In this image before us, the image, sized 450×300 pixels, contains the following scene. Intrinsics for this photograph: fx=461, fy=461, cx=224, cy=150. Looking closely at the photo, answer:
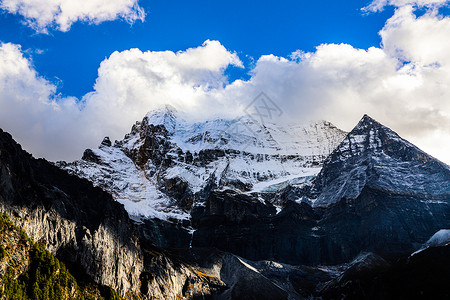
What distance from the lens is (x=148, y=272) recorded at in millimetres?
174000

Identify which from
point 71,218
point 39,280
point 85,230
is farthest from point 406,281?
point 39,280

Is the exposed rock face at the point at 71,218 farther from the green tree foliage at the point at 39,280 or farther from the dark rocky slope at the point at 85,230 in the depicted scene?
the green tree foliage at the point at 39,280

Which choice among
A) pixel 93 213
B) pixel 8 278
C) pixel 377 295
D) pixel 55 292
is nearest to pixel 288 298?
pixel 377 295

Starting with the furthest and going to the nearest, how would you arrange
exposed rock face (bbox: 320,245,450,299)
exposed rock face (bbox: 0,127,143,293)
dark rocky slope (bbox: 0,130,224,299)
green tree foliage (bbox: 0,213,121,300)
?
exposed rock face (bbox: 320,245,450,299)
dark rocky slope (bbox: 0,130,224,299)
exposed rock face (bbox: 0,127,143,293)
green tree foliage (bbox: 0,213,121,300)

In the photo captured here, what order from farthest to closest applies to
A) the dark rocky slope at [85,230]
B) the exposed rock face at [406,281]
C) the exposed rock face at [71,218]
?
1. the exposed rock face at [406,281]
2. the dark rocky slope at [85,230]
3. the exposed rock face at [71,218]

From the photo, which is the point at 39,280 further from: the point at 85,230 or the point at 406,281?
the point at 406,281

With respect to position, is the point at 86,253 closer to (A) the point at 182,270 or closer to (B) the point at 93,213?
(B) the point at 93,213

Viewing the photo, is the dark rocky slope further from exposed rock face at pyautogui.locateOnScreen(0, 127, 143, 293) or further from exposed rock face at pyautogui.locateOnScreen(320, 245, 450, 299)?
exposed rock face at pyautogui.locateOnScreen(320, 245, 450, 299)

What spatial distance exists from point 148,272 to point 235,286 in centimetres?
4182

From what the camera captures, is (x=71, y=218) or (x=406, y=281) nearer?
(x=71, y=218)

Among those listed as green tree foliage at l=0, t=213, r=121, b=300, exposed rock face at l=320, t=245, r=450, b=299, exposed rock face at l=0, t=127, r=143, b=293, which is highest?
exposed rock face at l=0, t=127, r=143, b=293

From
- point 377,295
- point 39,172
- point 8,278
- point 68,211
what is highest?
point 39,172

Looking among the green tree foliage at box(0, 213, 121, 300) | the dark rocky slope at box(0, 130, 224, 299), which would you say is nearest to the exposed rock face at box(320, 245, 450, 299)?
the dark rocky slope at box(0, 130, 224, 299)

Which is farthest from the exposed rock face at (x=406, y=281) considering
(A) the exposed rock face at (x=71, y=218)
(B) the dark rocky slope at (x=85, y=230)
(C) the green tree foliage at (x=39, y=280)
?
(C) the green tree foliage at (x=39, y=280)
